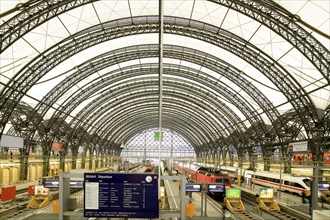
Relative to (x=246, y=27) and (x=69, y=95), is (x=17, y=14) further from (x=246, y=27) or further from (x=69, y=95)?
(x=69, y=95)

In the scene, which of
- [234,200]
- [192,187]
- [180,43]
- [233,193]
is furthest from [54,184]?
[180,43]

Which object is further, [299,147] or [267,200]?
[299,147]

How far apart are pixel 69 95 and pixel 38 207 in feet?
81.7

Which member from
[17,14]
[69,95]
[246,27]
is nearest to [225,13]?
[246,27]

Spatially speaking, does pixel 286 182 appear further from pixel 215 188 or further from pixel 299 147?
pixel 215 188

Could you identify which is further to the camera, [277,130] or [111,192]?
[277,130]

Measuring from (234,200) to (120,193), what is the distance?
2049cm

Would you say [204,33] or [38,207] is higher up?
[204,33]

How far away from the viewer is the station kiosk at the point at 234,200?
90.8ft

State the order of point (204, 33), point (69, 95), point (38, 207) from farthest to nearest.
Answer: point (69, 95) < point (204, 33) < point (38, 207)

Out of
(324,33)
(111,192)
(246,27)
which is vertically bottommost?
(111,192)

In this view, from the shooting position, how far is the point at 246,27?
103 feet

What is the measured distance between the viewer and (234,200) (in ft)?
95.0

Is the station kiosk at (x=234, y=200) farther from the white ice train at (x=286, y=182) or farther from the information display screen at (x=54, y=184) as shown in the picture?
the information display screen at (x=54, y=184)
